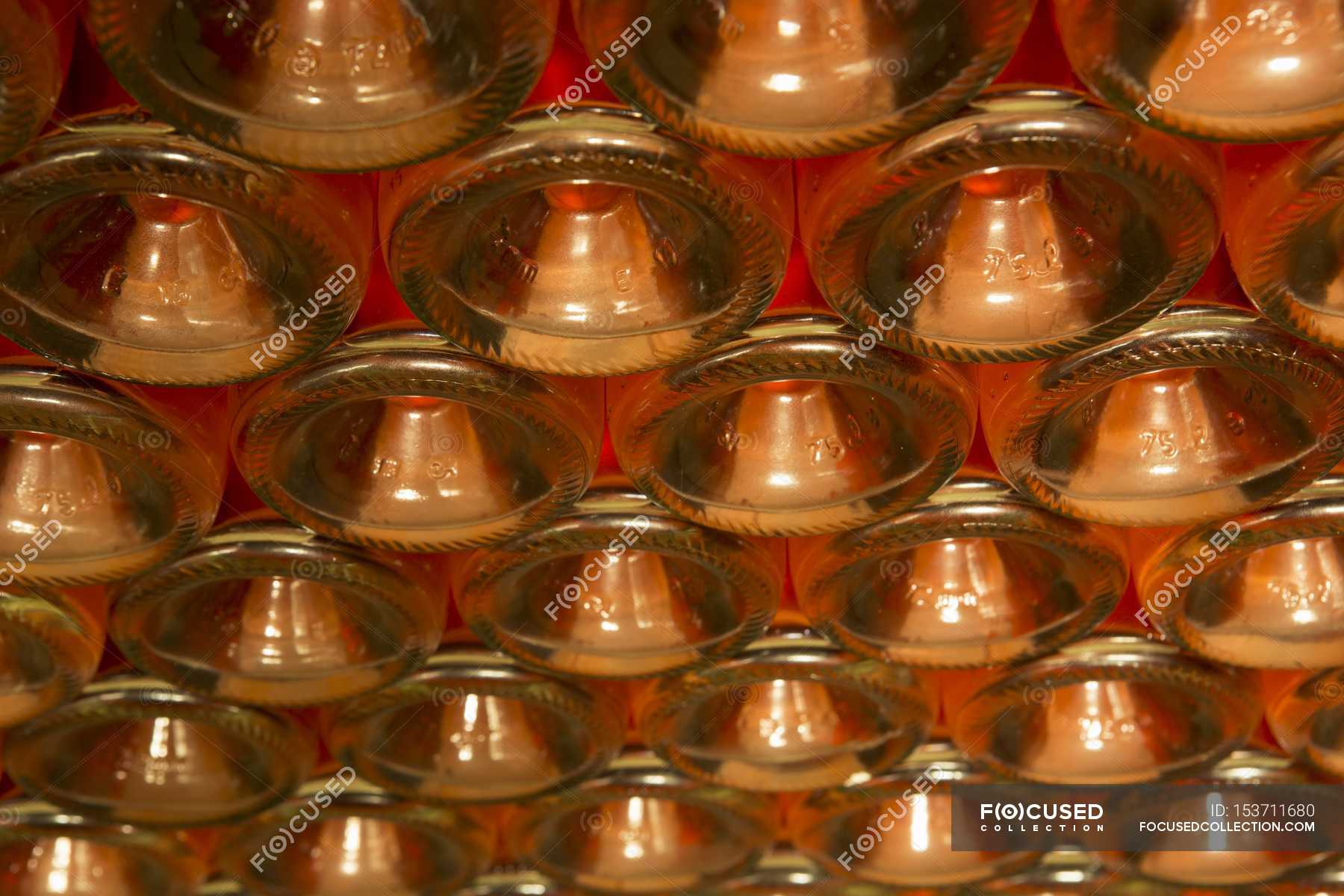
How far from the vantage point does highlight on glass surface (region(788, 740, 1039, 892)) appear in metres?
2.11

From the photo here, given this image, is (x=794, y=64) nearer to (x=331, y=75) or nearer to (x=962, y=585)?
(x=331, y=75)

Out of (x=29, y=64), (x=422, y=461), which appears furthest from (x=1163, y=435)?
(x=29, y=64)

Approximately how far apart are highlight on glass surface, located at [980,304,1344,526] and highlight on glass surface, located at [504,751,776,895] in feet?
2.67

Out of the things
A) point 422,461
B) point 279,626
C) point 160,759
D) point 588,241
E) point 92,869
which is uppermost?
point 588,241

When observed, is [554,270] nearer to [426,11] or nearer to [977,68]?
[426,11]

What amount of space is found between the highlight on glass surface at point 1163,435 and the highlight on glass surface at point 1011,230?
3.5 inches

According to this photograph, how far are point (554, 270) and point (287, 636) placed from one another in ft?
2.37

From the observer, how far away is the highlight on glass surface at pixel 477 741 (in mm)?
1904

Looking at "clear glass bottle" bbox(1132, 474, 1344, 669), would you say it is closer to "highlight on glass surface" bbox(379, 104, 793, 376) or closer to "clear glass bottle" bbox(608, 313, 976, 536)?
"clear glass bottle" bbox(608, 313, 976, 536)

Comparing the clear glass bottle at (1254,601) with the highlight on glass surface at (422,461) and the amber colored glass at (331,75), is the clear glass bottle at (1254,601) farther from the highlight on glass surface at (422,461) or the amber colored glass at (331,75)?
the amber colored glass at (331,75)

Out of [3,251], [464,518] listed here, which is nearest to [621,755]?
[464,518]

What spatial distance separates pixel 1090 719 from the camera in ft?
6.58

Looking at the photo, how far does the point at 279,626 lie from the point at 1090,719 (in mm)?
1119

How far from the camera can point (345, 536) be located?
62.5 inches
